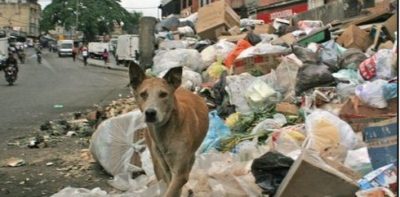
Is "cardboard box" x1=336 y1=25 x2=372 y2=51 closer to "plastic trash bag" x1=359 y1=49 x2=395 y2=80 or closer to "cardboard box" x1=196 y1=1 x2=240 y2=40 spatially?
"plastic trash bag" x1=359 y1=49 x2=395 y2=80

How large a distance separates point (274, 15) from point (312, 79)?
17187mm

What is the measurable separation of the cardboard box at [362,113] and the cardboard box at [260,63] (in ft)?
9.67

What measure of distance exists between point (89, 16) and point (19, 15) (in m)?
23.0

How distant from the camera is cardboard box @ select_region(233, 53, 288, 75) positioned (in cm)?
959

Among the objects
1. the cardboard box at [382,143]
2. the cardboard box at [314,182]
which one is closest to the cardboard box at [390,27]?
the cardboard box at [382,143]

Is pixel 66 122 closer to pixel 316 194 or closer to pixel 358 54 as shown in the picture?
pixel 358 54

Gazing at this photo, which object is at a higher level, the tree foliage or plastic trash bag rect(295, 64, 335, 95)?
the tree foliage

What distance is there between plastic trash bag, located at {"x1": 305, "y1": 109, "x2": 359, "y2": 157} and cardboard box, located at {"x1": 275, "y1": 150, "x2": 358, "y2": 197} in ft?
3.44

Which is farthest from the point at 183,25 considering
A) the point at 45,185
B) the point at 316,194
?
the point at 316,194

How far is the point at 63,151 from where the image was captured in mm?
7996

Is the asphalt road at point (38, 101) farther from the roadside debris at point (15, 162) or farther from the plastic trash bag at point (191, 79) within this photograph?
the plastic trash bag at point (191, 79)

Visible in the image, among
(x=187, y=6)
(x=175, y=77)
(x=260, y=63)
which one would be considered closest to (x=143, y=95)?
(x=175, y=77)

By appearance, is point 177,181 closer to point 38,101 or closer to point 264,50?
point 264,50

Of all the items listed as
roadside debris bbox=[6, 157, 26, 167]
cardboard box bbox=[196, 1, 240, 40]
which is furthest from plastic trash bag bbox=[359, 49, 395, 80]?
cardboard box bbox=[196, 1, 240, 40]
